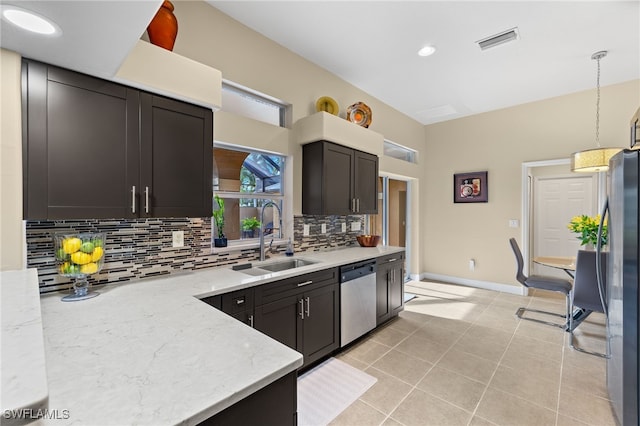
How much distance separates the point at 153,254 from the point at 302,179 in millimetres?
1665

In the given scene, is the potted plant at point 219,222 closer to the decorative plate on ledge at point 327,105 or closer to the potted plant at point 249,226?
the potted plant at point 249,226

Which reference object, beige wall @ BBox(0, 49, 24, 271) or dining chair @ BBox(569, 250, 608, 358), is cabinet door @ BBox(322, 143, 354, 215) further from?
dining chair @ BBox(569, 250, 608, 358)

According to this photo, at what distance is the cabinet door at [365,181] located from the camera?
3408 mm

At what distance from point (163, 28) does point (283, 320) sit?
220cm

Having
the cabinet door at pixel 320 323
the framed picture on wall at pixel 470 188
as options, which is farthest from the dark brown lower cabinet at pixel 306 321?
the framed picture on wall at pixel 470 188

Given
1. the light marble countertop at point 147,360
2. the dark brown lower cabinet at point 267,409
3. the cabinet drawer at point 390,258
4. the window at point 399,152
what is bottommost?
the dark brown lower cabinet at point 267,409

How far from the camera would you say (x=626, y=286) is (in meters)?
1.63

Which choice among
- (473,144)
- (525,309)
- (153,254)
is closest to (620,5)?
(473,144)


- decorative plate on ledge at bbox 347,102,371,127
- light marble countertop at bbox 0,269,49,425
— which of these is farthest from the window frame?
light marble countertop at bbox 0,269,49,425

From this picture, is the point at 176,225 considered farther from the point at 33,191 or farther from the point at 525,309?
the point at 525,309

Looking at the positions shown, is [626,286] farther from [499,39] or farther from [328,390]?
[499,39]

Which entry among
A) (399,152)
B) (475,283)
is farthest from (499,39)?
(475,283)

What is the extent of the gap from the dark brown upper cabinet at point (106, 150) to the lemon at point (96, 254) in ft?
0.62

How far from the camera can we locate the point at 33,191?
4.55 ft
